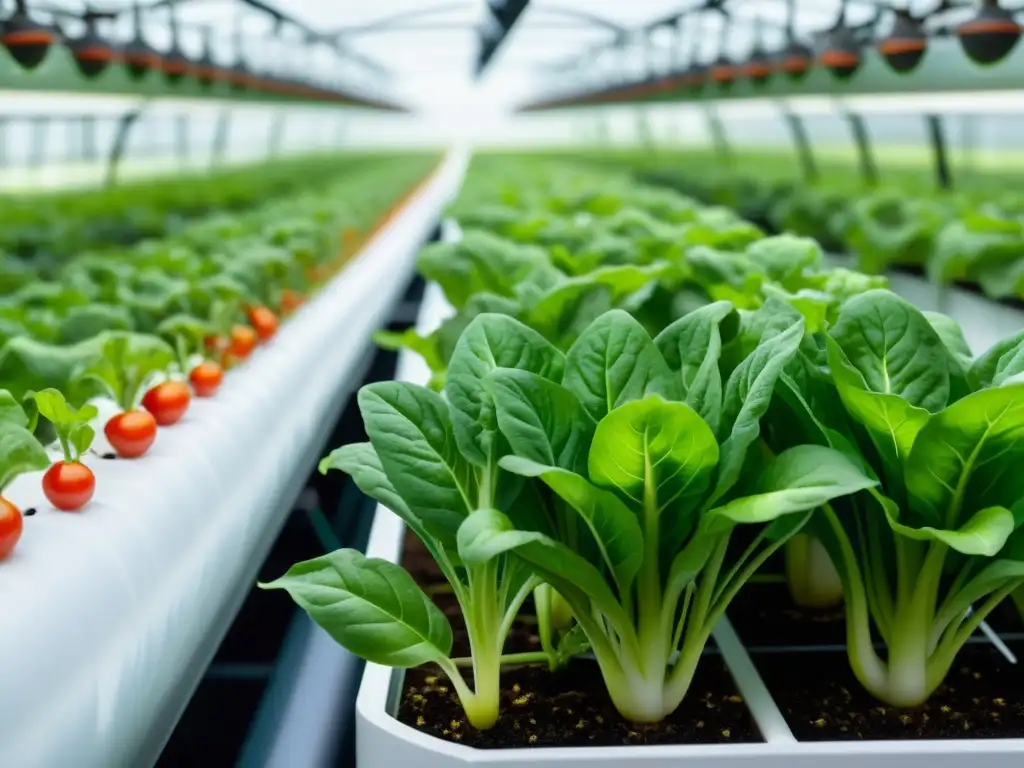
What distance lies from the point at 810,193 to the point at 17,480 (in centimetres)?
652

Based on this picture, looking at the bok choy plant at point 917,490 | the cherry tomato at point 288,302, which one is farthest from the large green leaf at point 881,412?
the cherry tomato at point 288,302

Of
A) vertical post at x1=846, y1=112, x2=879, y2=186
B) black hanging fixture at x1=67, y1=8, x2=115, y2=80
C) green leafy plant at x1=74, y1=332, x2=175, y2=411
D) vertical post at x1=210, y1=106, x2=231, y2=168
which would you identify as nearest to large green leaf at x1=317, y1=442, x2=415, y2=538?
green leafy plant at x1=74, y1=332, x2=175, y2=411

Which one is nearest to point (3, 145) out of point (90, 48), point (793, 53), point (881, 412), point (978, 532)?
point (90, 48)

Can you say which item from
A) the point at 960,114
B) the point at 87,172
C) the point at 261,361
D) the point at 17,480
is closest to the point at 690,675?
the point at 17,480

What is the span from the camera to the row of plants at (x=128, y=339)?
1.62 meters

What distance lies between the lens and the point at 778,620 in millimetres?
1690

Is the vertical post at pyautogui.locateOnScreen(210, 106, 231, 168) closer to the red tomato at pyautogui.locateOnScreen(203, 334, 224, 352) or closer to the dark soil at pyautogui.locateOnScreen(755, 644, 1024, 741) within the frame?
the red tomato at pyautogui.locateOnScreen(203, 334, 224, 352)

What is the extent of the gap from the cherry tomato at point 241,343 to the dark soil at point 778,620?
1727 millimetres

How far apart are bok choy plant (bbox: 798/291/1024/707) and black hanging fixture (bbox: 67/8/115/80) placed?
3.54 metres

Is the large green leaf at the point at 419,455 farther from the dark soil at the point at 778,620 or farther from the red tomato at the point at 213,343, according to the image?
the red tomato at the point at 213,343

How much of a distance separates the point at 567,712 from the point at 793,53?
15.9 ft

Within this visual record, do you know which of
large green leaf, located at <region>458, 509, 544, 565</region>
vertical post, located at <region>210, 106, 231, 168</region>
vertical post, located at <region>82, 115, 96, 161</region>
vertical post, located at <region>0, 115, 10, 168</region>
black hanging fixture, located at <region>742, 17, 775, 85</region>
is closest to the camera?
large green leaf, located at <region>458, 509, 544, 565</region>

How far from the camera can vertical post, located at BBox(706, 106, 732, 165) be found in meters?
15.7

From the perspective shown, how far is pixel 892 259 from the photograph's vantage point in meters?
5.39
